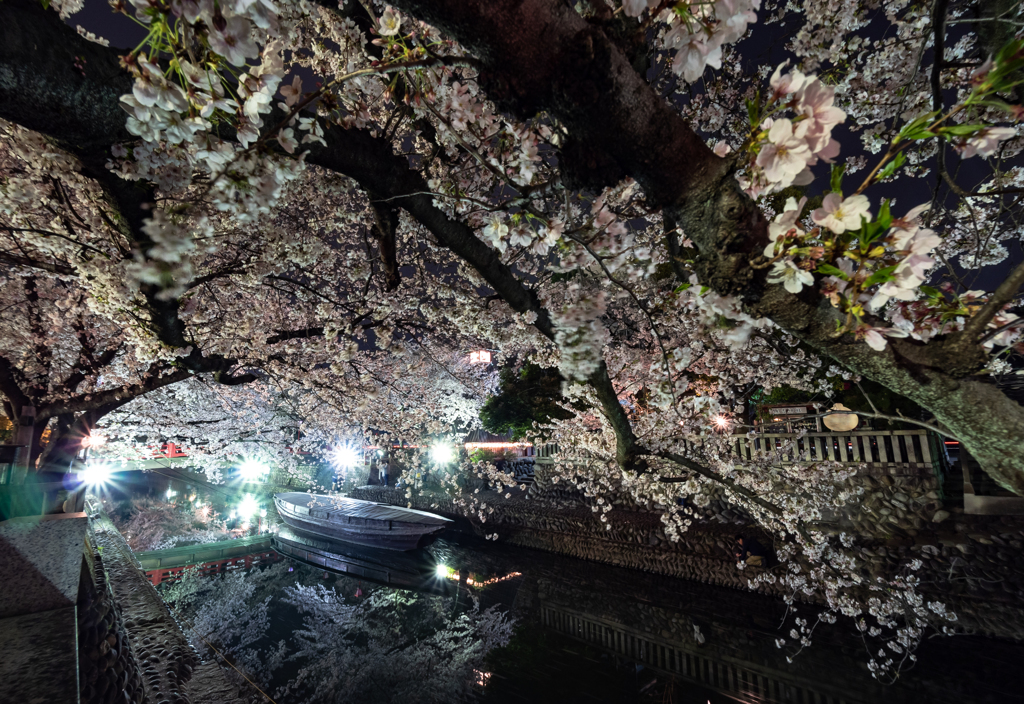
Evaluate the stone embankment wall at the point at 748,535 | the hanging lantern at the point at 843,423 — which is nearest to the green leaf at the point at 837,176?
the hanging lantern at the point at 843,423

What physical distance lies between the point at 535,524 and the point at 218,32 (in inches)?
630

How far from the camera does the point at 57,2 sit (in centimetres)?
271

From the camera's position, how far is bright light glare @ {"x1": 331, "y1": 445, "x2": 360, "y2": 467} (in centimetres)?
2433

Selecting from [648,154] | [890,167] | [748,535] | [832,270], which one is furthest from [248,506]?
[890,167]

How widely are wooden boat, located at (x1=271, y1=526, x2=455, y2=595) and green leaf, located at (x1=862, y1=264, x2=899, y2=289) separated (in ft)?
44.8

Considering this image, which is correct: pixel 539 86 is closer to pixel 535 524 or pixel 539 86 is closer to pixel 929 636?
pixel 929 636

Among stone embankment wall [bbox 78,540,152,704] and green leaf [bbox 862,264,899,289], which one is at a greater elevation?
green leaf [bbox 862,264,899,289]

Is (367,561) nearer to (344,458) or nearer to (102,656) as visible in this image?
(344,458)

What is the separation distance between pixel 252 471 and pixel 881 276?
38324 millimetres

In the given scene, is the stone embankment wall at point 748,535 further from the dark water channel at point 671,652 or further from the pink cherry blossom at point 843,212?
the pink cherry blossom at point 843,212

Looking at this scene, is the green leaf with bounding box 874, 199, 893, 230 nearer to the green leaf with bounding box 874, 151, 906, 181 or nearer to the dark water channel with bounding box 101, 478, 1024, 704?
the green leaf with bounding box 874, 151, 906, 181

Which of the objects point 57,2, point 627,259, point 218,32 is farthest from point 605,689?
point 57,2

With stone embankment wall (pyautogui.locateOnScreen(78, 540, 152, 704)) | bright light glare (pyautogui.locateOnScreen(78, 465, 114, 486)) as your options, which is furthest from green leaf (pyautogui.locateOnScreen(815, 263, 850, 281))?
bright light glare (pyautogui.locateOnScreen(78, 465, 114, 486))

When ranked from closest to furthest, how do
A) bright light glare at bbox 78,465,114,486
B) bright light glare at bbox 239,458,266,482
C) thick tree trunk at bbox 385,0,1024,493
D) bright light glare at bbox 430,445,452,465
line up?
thick tree trunk at bbox 385,0,1024,493 → bright light glare at bbox 430,445,452,465 → bright light glare at bbox 78,465,114,486 → bright light glare at bbox 239,458,266,482
